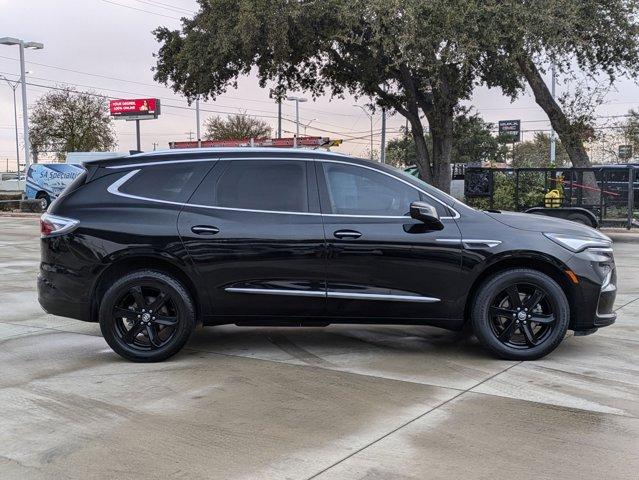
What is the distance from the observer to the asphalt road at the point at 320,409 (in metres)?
3.71

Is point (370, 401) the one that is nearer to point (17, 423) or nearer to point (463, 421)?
point (463, 421)

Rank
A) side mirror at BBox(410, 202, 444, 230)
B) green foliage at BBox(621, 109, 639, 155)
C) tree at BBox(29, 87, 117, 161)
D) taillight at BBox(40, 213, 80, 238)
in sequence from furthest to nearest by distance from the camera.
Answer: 1. tree at BBox(29, 87, 117, 161)
2. green foliage at BBox(621, 109, 639, 155)
3. taillight at BBox(40, 213, 80, 238)
4. side mirror at BBox(410, 202, 444, 230)

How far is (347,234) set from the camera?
18.4ft

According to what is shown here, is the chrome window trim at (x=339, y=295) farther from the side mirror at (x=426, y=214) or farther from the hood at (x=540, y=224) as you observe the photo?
the hood at (x=540, y=224)

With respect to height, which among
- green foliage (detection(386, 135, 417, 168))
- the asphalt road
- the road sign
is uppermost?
green foliage (detection(386, 135, 417, 168))

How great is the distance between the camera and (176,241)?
5664 millimetres

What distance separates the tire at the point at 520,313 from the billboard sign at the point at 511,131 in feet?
240

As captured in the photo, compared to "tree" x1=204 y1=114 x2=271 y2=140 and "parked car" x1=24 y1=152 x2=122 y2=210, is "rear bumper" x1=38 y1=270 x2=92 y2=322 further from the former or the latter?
"tree" x1=204 y1=114 x2=271 y2=140

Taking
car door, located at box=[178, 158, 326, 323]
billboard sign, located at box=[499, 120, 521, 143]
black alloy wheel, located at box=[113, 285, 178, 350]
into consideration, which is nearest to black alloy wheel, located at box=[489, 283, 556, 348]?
car door, located at box=[178, 158, 326, 323]

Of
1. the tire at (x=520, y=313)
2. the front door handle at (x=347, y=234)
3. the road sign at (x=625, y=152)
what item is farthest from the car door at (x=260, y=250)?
the road sign at (x=625, y=152)

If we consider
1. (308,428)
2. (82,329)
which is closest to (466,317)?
(308,428)

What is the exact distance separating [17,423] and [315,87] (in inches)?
1084

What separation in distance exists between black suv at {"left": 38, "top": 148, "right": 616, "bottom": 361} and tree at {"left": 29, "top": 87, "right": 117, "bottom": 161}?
47628 millimetres

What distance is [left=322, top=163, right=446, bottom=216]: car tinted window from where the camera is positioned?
224 inches
